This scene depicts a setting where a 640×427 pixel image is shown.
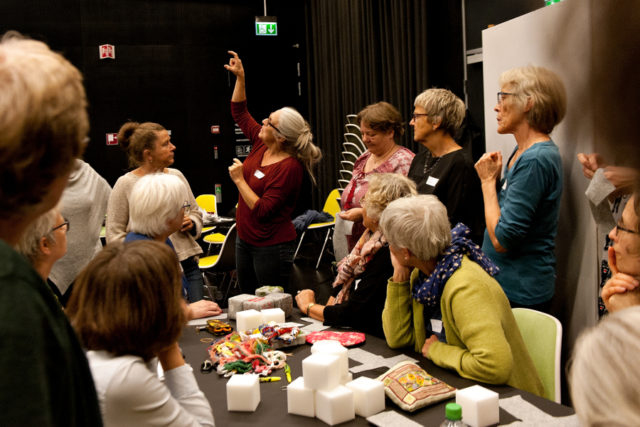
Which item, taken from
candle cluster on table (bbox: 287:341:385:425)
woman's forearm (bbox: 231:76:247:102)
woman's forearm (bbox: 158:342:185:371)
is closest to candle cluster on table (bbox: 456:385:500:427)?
candle cluster on table (bbox: 287:341:385:425)

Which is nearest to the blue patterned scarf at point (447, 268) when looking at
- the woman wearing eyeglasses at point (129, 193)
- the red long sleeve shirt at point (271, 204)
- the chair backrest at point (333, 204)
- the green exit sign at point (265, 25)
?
the woman wearing eyeglasses at point (129, 193)

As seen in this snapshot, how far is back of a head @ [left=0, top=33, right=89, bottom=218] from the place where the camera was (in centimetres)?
Answer: 63

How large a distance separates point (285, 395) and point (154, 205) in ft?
3.43

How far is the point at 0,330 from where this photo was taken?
599mm

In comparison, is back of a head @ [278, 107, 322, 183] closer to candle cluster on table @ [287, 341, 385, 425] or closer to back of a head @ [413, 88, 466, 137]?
back of a head @ [413, 88, 466, 137]

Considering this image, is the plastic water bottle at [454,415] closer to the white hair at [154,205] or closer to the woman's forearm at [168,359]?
the woman's forearm at [168,359]

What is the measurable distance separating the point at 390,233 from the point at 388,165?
1.46 meters

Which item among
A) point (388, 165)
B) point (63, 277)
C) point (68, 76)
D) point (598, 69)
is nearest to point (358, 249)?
point (388, 165)

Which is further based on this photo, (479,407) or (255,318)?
(255,318)

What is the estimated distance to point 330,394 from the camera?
1.59 metres

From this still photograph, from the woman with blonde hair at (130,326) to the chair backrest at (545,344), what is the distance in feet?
4.22

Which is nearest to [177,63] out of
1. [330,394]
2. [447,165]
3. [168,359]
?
[447,165]

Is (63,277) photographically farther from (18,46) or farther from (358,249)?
(18,46)

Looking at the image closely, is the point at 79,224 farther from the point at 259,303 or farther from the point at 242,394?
the point at 242,394
